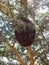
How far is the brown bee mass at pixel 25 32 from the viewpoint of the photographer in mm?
3226

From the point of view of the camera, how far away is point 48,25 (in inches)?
169

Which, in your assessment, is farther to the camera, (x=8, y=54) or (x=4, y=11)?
(x=8, y=54)

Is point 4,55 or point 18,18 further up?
point 4,55

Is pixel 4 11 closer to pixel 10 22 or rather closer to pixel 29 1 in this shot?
pixel 29 1

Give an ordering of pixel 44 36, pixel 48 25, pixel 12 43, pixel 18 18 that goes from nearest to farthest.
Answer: pixel 18 18, pixel 48 25, pixel 44 36, pixel 12 43

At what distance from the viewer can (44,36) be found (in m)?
4.74

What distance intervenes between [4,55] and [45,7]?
1.82 meters

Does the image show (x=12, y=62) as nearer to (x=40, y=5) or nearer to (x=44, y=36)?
(x=44, y=36)

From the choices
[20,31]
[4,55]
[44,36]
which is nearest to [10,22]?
[20,31]

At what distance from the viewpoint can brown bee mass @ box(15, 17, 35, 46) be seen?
3226 millimetres

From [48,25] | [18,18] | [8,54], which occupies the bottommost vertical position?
[18,18]

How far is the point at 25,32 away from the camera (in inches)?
127

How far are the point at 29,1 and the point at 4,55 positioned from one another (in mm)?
1869

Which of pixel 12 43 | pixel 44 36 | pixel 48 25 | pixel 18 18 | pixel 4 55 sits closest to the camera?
pixel 18 18
